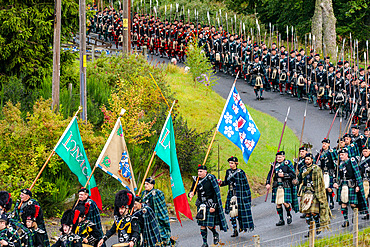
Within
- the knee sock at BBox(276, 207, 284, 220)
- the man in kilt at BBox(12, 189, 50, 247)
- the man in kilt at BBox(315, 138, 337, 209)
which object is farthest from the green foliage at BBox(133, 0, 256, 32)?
the man in kilt at BBox(12, 189, 50, 247)

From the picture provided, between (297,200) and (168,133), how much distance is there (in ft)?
11.2

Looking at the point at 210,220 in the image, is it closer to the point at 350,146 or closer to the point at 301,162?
the point at 301,162

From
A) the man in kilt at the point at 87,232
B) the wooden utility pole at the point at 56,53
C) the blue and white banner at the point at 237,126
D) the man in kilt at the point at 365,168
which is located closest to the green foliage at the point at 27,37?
the wooden utility pole at the point at 56,53

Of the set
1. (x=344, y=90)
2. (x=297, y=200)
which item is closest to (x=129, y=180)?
(x=297, y=200)

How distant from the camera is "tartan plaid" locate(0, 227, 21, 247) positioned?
8.43 m

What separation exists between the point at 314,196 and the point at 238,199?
1.50 meters

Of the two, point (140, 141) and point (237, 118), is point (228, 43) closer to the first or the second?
point (140, 141)

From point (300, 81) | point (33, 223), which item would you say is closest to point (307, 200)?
point (33, 223)

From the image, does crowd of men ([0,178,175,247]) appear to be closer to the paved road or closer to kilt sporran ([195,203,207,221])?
kilt sporran ([195,203,207,221])

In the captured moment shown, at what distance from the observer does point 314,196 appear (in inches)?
472

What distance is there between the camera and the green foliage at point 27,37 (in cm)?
1642

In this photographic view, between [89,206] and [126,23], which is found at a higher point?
[126,23]

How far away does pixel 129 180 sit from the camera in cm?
1079

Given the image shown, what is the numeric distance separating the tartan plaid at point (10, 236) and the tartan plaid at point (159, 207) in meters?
2.33
